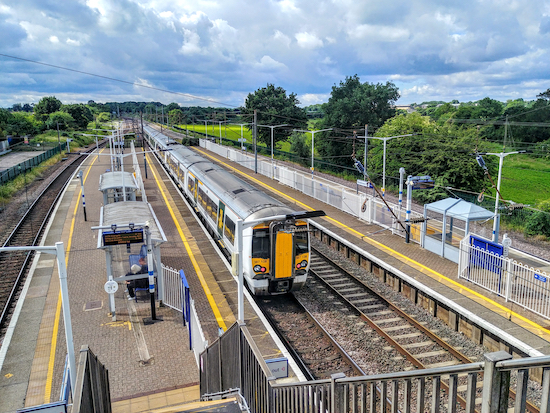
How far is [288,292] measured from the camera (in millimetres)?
14289

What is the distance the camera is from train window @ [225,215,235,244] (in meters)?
15.3

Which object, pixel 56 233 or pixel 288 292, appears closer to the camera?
pixel 288 292

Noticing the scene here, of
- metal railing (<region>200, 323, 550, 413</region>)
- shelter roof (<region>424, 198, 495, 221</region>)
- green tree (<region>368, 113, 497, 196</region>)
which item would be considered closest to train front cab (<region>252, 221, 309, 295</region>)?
metal railing (<region>200, 323, 550, 413</region>)

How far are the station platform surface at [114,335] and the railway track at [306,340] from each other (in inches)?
29.9

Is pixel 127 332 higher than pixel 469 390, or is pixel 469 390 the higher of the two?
pixel 469 390

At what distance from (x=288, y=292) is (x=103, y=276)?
661 centimetres

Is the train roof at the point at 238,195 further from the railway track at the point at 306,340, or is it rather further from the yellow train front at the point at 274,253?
the railway track at the point at 306,340

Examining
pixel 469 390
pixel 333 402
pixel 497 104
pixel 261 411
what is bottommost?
pixel 261 411

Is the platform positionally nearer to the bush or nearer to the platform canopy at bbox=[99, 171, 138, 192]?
the platform canopy at bbox=[99, 171, 138, 192]

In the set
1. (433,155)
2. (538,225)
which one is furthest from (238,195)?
(433,155)

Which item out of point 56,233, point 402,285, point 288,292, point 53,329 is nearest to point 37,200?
point 56,233

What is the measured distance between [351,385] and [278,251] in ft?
29.9

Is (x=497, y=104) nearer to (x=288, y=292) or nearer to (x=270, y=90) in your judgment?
(x=270, y=90)

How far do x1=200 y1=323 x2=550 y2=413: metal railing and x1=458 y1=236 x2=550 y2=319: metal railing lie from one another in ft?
26.9
